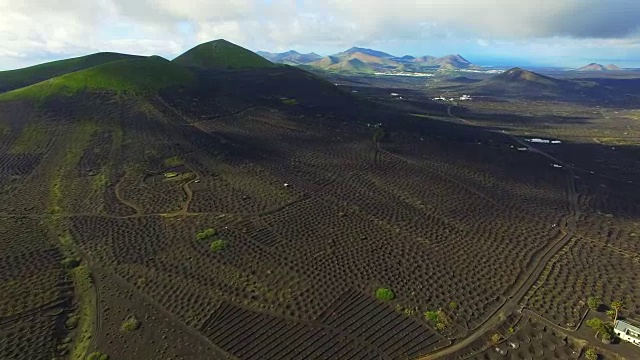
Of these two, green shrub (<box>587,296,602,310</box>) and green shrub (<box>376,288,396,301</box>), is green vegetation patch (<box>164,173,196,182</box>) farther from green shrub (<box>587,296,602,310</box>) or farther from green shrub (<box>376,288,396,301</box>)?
green shrub (<box>587,296,602,310</box>)

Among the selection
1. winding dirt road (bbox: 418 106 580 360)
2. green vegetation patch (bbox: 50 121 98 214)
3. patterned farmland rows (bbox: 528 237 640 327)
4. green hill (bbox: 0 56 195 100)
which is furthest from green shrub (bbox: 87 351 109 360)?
green hill (bbox: 0 56 195 100)

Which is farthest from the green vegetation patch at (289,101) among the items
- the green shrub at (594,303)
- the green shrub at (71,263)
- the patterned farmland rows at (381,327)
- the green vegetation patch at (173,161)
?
the green shrub at (594,303)

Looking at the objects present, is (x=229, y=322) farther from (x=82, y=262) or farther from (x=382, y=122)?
(x=382, y=122)

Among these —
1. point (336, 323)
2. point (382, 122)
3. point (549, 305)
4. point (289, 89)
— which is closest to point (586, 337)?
point (549, 305)

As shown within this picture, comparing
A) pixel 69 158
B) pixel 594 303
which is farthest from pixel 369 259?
pixel 69 158

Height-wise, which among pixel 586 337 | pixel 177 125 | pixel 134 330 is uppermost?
pixel 177 125

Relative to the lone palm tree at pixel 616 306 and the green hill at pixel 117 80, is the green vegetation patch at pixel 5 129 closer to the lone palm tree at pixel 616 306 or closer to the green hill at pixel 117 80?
the green hill at pixel 117 80

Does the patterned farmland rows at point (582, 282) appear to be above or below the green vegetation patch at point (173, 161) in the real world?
below
